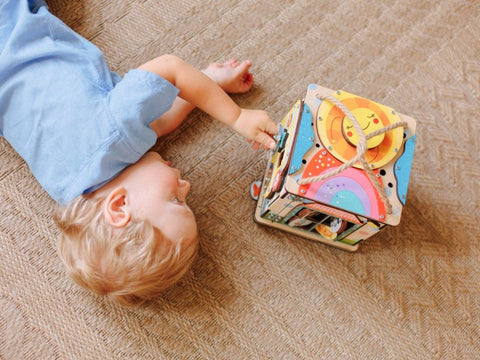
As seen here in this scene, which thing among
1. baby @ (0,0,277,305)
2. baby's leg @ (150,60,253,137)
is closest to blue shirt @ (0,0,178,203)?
baby @ (0,0,277,305)

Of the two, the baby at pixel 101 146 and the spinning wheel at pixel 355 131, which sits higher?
the baby at pixel 101 146

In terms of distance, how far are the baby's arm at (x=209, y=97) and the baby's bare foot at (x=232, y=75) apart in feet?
0.28

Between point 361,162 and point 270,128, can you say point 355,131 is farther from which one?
point 270,128

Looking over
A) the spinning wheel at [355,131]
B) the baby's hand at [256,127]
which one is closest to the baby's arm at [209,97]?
the baby's hand at [256,127]

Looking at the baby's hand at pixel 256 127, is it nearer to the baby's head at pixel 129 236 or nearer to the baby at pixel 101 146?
the baby at pixel 101 146

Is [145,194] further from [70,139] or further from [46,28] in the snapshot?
[46,28]

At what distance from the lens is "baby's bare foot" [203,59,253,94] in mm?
796

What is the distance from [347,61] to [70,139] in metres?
0.60

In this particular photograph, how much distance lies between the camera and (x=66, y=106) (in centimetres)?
64

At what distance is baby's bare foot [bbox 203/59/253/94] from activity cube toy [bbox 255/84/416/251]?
0.20 meters

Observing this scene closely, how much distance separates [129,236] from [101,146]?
0.50 feet

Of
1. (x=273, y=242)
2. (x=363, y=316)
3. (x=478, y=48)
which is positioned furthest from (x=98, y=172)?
(x=478, y=48)

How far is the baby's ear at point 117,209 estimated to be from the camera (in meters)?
0.59

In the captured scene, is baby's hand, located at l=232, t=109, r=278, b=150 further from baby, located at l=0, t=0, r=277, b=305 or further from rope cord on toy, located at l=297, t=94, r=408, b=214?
rope cord on toy, located at l=297, t=94, r=408, b=214
